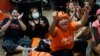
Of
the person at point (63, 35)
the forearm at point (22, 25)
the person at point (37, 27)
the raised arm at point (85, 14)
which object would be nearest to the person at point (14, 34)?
the forearm at point (22, 25)

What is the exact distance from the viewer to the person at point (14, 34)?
4.25 meters

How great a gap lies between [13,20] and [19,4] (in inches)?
15.9

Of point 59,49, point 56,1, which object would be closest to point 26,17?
point 59,49

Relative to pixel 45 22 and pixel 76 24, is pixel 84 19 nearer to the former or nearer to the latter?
pixel 76 24

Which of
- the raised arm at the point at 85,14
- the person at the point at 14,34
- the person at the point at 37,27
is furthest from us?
the person at the point at 37,27

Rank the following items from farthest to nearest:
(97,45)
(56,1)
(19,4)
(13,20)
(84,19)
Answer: (56,1)
(19,4)
(13,20)
(97,45)
(84,19)

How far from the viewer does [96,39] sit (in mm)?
3959

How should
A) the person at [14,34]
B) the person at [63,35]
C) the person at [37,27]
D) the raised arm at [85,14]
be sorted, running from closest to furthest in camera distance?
the raised arm at [85,14], the person at [63,35], the person at [14,34], the person at [37,27]

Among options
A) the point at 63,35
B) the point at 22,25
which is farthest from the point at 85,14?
the point at 22,25

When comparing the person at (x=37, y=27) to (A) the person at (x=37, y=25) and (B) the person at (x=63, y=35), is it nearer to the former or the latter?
(A) the person at (x=37, y=25)

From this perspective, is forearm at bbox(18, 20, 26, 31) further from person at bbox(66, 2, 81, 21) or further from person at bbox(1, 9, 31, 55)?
person at bbox(66, 2, 81, 21)

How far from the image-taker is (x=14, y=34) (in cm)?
433

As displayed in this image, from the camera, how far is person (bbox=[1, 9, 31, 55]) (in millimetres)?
4254

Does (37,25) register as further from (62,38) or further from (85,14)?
(85,14)
